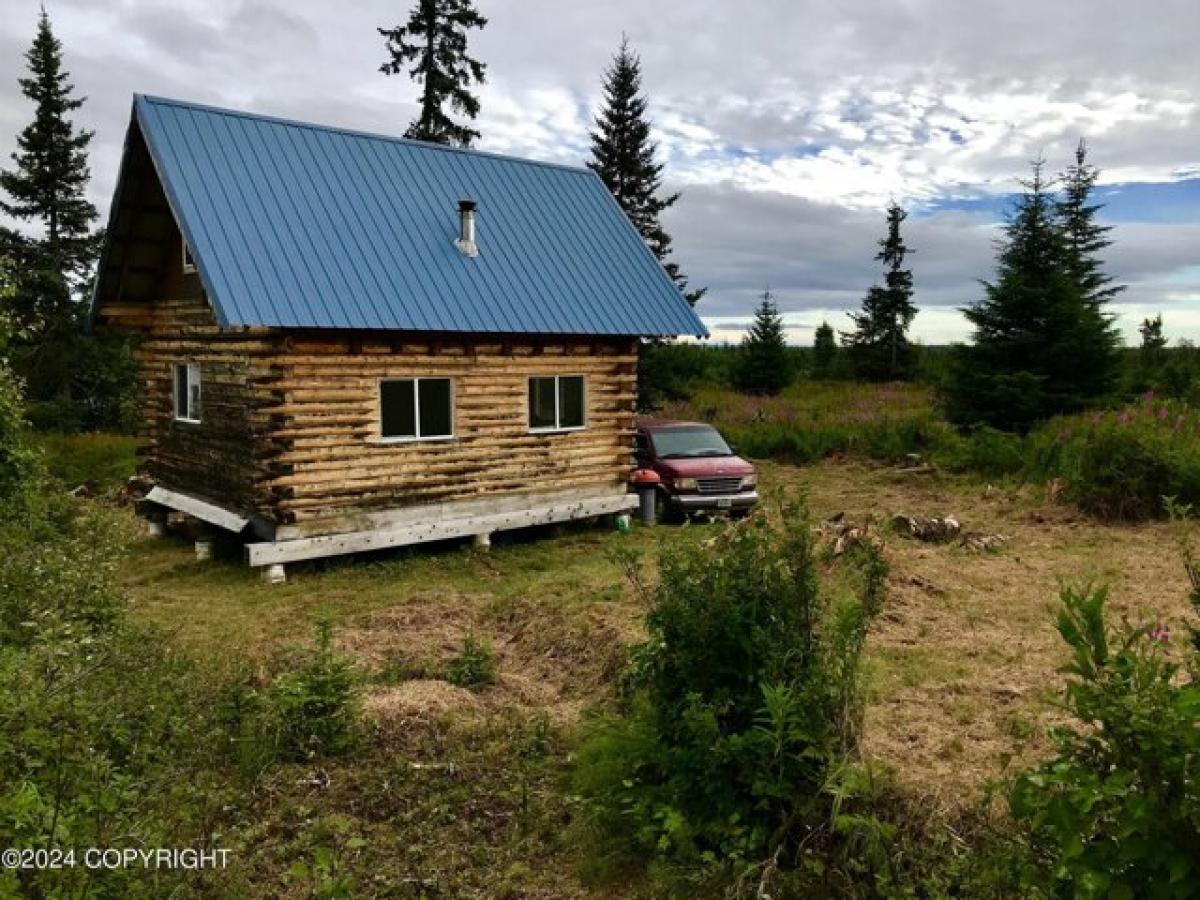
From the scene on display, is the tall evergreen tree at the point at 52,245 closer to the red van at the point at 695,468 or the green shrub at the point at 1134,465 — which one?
the red van at the point at 695,468

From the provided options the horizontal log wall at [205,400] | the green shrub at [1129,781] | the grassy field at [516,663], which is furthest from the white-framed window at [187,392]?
the green shrub at [1129,781]

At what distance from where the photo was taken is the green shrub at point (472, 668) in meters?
8.10

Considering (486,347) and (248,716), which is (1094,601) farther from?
(486,347)

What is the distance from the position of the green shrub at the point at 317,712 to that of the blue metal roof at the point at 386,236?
6335mm

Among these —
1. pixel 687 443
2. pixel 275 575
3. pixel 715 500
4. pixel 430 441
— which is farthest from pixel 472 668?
pixel 687 443

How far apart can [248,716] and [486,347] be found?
28.3 ft

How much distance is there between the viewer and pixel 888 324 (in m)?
43.6

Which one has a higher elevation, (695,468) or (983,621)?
(695,468)

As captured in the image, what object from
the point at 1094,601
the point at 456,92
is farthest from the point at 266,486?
the point at 456,92

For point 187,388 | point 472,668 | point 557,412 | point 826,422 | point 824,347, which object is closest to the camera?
point 472,668

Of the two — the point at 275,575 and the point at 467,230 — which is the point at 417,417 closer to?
the point at 275,575

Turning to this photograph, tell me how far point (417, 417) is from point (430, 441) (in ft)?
1.46

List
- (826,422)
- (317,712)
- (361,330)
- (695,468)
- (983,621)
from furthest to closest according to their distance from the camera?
(826,422) → (695,468) → (361,330) → (983,621) → (317,712)

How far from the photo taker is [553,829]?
5.73m
